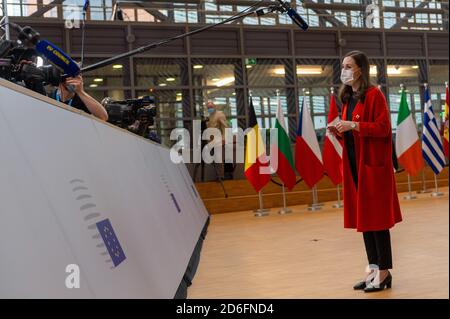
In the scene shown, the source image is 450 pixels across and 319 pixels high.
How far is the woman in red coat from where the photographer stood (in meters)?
2.61

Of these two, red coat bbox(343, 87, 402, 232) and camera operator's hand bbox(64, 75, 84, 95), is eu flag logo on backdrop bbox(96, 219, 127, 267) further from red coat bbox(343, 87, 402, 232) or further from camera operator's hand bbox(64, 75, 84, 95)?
red coat bbox(343, 87, 402, 232)

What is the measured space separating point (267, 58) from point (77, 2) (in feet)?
19.4

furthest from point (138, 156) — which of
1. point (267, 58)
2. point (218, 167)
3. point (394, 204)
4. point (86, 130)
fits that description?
point (267, 58)

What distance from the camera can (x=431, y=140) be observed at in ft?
29.4

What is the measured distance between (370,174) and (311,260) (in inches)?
46.9

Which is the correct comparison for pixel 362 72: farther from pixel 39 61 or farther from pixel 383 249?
pixel 39 61

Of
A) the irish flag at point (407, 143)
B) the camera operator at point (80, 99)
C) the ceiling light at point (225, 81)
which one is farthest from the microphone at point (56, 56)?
the ceiling light at point (225, 81)

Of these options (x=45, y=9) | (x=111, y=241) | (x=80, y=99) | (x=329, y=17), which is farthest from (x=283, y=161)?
(x=111, y=241)

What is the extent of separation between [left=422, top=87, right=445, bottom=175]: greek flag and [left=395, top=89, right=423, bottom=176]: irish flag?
0.13 m

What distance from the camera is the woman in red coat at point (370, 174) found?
2611mm

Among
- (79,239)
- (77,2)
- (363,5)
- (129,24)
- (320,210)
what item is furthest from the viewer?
(363,5)

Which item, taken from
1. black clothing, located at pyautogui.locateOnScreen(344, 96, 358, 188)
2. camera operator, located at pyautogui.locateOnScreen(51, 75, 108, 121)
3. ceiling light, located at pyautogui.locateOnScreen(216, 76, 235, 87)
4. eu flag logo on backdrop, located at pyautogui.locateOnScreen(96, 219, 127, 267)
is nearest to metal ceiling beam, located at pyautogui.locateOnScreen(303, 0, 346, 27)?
ceiling light, located at pyautogui.locateOnScreen(216, 76, 235, 87)
